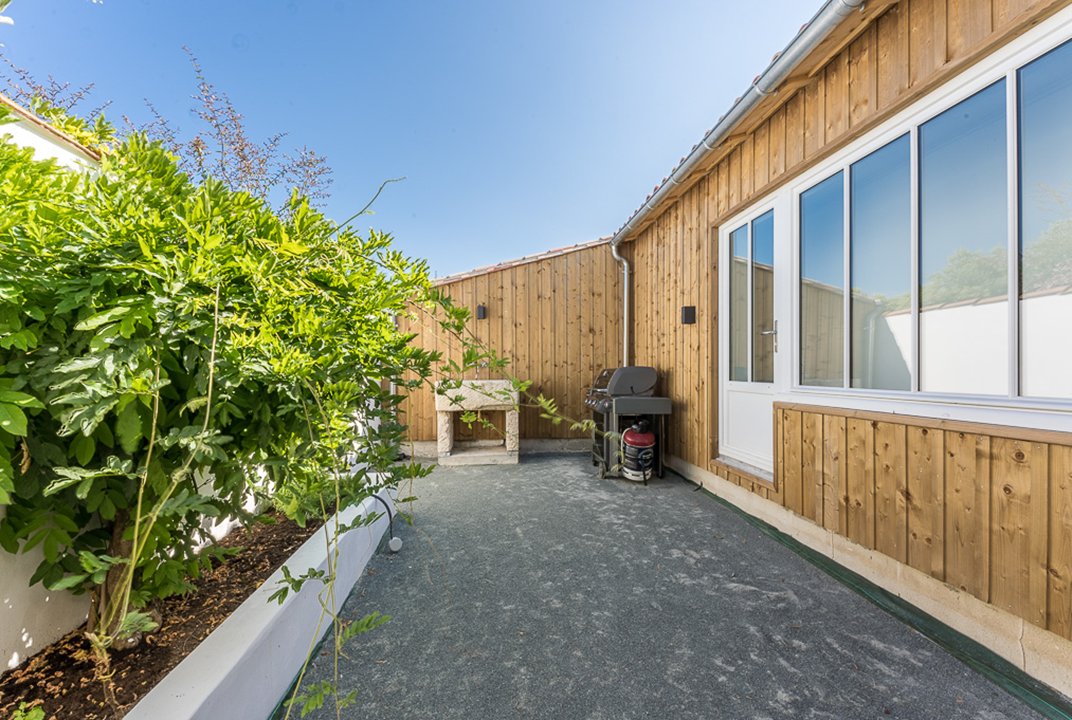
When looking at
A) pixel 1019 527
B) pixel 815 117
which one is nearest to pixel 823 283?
pixel 815 117

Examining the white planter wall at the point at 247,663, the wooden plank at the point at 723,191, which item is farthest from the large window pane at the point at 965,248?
the white planter wall at the point at 247,663

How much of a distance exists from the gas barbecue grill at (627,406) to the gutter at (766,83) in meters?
2.00

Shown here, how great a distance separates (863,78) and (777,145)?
30.2 inches

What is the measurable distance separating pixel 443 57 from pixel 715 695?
669 cm

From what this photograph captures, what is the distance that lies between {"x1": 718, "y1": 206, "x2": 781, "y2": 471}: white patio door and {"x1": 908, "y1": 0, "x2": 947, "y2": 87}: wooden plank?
1243mm

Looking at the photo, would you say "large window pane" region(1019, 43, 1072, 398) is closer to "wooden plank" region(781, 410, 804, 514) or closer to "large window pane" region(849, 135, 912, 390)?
"large window pane" region(849, 135, 912, 390)

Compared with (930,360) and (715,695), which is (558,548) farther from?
(930,360)

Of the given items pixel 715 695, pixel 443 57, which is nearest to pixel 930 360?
pixel 715 695

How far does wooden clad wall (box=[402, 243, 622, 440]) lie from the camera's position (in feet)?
20.5

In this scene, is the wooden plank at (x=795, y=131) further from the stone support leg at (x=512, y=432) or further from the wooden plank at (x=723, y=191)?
the stone support leg at (x=512, y=432)

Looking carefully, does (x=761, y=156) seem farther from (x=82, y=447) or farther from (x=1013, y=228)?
(x=82, y=447)

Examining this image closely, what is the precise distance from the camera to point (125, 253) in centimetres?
97

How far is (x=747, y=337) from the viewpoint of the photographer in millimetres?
3797

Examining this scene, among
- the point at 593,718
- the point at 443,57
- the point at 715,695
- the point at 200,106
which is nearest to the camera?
the point at 593,718
